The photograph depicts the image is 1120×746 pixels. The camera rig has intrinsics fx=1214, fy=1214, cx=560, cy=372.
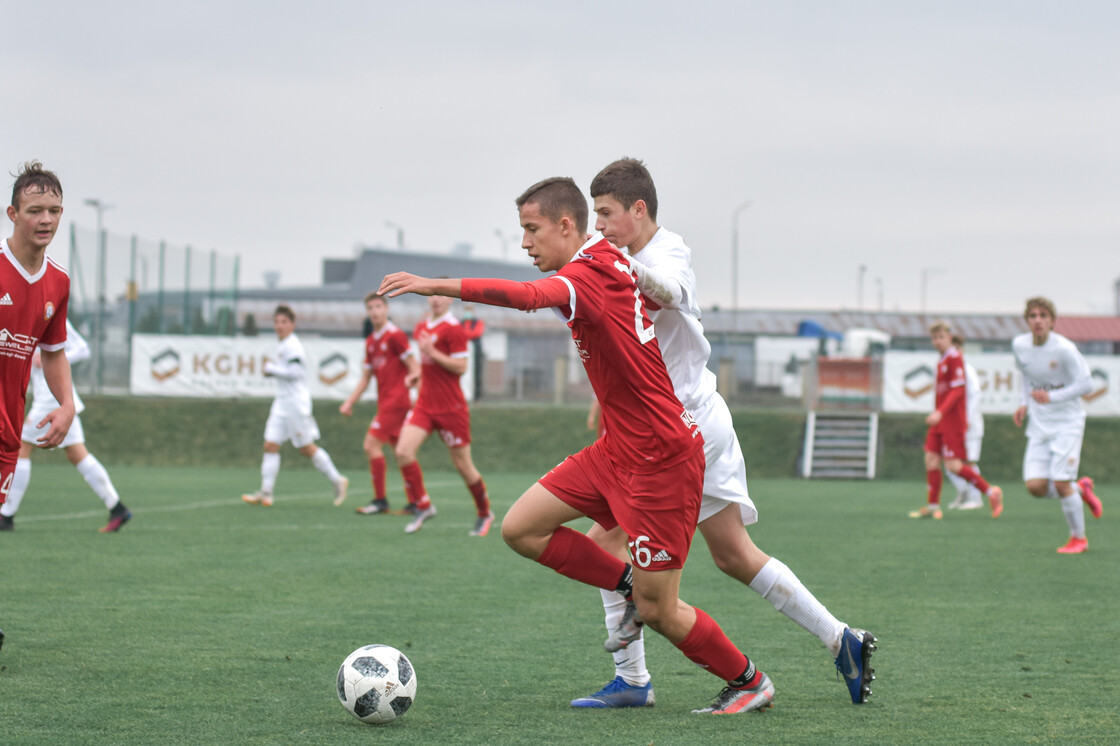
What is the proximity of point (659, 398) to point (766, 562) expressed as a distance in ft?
3.05

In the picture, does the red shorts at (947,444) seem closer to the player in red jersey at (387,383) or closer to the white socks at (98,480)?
the player in red jersey at (387,383)

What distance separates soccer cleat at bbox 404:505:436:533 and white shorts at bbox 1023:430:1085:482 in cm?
552

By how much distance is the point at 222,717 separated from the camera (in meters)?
4.25

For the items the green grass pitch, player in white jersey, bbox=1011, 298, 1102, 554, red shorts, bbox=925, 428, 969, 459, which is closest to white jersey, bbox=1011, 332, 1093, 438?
player in white jersey, bbox=1011, 298, 1102, 554

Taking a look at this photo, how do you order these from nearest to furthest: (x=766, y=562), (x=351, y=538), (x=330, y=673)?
(x=766, y=562) → (x=330, y=673) → (x=351, y=538)

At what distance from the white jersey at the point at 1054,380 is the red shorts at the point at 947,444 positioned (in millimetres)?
3770

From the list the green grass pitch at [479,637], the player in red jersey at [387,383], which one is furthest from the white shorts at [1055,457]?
the player in red jersey at [387,383]

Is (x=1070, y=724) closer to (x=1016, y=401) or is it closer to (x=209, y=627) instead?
(x=209, y=627)

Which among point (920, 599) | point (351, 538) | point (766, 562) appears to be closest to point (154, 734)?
point (766, 562)

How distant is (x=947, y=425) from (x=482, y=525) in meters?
6.57

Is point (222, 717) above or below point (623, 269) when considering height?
below

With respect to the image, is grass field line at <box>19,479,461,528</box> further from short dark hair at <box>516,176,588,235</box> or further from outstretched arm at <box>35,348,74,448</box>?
short dark hair at <box>516,176,588,235</box>

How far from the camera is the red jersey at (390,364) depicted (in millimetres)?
12906

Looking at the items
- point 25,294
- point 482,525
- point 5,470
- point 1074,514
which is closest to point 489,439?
point 482,525
